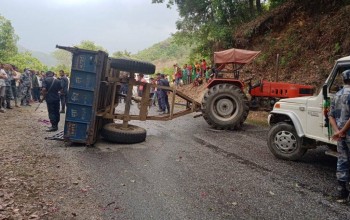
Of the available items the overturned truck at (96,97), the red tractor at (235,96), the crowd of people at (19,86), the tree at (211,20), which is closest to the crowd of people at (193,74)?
the tree at (211,20)

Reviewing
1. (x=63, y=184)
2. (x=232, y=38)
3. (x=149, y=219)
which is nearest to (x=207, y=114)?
(x=63, y=184)

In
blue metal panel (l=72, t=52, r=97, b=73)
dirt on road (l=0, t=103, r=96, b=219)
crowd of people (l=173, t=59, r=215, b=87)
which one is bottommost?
dirt on road (l=0, t=103, r=96, b=219)

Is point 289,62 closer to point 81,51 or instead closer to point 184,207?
point 81,51

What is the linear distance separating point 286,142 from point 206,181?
7.27ft

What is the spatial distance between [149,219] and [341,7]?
15653 millimetres

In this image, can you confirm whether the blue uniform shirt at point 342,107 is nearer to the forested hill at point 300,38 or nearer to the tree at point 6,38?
the forested hill at point 300,38

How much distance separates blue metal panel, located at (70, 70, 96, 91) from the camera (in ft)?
25.2

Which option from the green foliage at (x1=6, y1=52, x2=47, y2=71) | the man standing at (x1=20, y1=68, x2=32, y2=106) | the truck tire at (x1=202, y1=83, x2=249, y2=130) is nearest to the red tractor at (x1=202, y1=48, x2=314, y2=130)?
the truck tire at (x1=202, y1=83, x2=249, y2=130)

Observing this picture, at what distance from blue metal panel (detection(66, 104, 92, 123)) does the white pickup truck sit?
414 cm

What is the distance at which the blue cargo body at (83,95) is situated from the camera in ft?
25.1

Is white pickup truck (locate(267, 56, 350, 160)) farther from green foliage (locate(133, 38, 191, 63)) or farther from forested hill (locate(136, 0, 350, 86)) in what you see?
green foliage (locate(133, 38, 191, 63))

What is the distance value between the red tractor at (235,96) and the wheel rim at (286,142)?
3.36 meters

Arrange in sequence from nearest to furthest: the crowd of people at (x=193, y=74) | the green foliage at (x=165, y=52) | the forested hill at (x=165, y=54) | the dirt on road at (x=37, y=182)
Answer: the dirt on road at (x=37, y=182) < the crowd of people at (x=193, y=74) < the forested hill at (x=165, y=54) < the green foliage at (x=165, y=52)

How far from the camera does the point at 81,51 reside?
7.63 m
